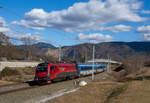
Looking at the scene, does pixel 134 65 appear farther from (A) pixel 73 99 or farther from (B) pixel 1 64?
(A) pixel 73 99

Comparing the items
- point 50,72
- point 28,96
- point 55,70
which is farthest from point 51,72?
point 28,96

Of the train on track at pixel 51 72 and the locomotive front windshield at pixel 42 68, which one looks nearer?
the train on track at pixel 51 72

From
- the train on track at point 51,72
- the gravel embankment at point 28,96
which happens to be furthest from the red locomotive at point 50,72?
the gravel embankment at point 28,96

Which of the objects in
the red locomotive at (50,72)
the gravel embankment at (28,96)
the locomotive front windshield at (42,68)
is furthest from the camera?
the locomotive front windshield at (42,68)

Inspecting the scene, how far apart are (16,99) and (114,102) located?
23.5 ft

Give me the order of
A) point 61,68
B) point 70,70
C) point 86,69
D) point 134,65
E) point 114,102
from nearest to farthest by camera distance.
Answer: point 114,102
point 61,68
point 70,70
point 86,69
point 134,65

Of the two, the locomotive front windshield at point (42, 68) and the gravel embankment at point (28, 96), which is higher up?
the locomotive front windshield at point (42, 68)

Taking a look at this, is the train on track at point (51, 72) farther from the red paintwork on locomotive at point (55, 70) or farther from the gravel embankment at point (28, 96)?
the gravel embankment at point (28, 96)

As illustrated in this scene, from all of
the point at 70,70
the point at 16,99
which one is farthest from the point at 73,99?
the point at 70,70

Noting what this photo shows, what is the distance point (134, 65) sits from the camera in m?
65.9

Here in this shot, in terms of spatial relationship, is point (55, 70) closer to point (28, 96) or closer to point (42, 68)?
point (42, 68)

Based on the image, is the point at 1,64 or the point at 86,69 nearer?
the point at 1,64

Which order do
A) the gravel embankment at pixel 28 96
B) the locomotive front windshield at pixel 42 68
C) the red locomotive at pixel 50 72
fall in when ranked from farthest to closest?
the locomotive front windshield at pixel 42 68 → the red locomotive at pixel 50 72 → the gravel embankment at pixel 28 96

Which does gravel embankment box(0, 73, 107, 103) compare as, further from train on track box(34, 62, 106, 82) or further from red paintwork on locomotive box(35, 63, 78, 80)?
red paintwork on locomotive box(35, 63, 78, 80)
